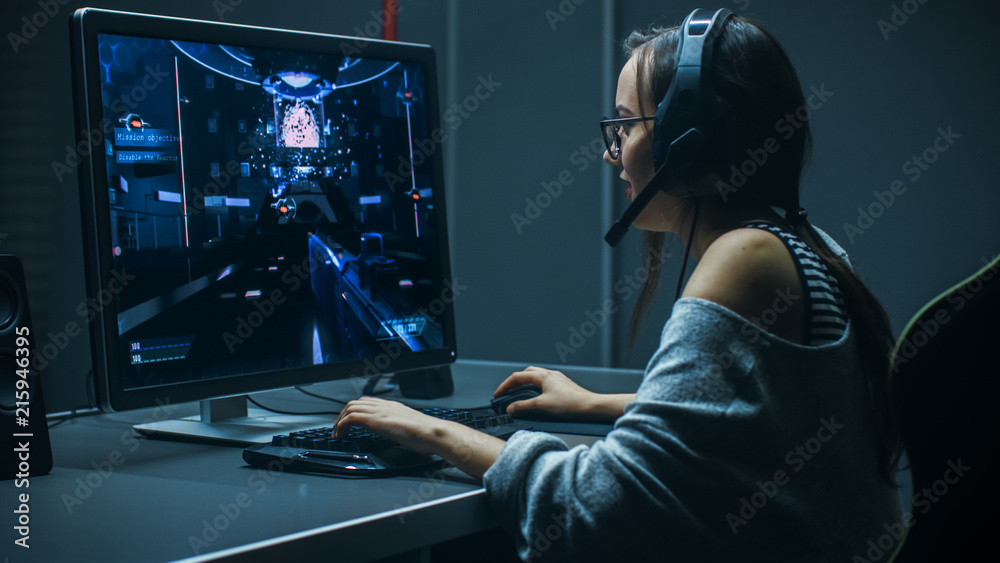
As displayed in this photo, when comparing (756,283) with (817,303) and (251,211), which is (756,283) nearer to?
(817,303)

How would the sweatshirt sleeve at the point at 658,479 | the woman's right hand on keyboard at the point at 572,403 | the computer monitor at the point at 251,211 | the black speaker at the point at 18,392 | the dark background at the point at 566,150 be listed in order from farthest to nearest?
the dark background at the point at 566,150 → the woman's right hand on keyboard at the point at 572,403 → the computer monitor at the point at 251,211 → the black speaker at the point at 18,392 → the sweatshirt sleeve at the point at 658,479

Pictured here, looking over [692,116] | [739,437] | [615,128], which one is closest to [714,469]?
[739,437]

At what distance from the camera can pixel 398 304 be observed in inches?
49.0

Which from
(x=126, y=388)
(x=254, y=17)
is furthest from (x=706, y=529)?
(x=254, y=17)

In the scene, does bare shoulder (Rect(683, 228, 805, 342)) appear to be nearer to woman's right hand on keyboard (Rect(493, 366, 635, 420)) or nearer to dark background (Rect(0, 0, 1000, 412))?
woman's right hand on keyboard (Rect(493, 366, 635, 420))

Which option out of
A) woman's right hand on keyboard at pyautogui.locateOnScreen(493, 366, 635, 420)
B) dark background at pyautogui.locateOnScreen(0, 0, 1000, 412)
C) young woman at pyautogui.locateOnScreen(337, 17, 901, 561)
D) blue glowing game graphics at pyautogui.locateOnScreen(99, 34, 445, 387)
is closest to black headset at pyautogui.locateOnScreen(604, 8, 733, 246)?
young woman at pyautogui.locateOnScreen(337, 17, 901, 561)

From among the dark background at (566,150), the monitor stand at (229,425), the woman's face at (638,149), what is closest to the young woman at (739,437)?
the woman's face at (638,149)

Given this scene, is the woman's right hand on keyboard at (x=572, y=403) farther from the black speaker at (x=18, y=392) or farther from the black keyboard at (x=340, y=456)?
the black speaker at (x=18, y=392)

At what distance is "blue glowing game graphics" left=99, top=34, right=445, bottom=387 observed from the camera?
0.97 m

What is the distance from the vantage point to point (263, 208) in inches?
42.5

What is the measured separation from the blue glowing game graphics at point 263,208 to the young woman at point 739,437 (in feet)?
1.06

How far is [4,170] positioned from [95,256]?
16.1 inches

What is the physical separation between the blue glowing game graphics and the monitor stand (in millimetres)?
80

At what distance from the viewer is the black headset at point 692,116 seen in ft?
2.76
